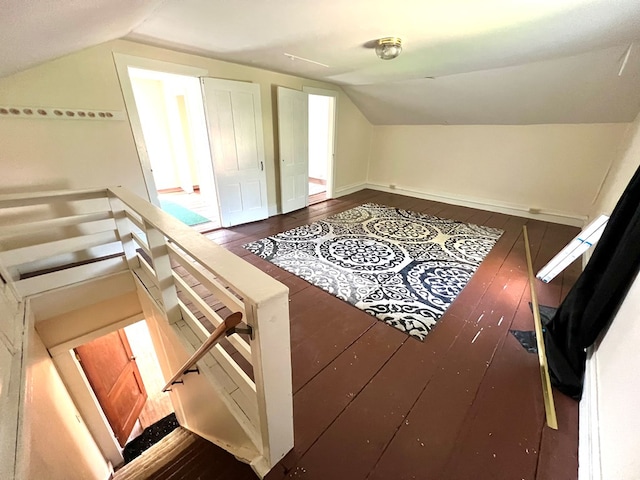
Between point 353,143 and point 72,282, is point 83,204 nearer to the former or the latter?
point 72,282

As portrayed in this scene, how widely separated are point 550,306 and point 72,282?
4.04 meters

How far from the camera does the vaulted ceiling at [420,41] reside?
150cm

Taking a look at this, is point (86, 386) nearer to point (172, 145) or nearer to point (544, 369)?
point (544, 369)

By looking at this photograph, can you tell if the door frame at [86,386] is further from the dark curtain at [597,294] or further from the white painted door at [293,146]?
the dark curtain at [597,294]

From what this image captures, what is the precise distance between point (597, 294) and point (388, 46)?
7.59ft

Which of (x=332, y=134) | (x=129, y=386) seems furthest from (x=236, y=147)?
(x=129, y=386)

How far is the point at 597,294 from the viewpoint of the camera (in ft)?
4.36

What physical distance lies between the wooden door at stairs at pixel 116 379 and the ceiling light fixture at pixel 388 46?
437 centimetres

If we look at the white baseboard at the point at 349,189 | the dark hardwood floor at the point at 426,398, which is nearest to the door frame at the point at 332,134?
the white baseboard at the point at 349,189

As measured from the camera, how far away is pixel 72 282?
7.11 feet

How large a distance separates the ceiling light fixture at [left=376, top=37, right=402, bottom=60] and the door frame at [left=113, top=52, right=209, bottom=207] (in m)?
2.02

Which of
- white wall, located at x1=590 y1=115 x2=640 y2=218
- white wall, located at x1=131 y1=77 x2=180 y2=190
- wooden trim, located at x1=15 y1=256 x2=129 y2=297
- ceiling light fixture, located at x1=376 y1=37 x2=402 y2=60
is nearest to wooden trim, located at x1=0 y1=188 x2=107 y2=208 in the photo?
wooden trim, located at x1=15 y1=256 x2=129 y2=297

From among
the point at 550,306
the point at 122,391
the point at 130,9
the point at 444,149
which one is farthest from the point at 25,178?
the point at 444,149

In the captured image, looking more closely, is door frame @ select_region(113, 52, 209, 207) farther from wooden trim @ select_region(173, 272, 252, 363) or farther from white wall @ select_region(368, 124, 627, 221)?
white wall @ select_region(368, 124, 627, 221)
